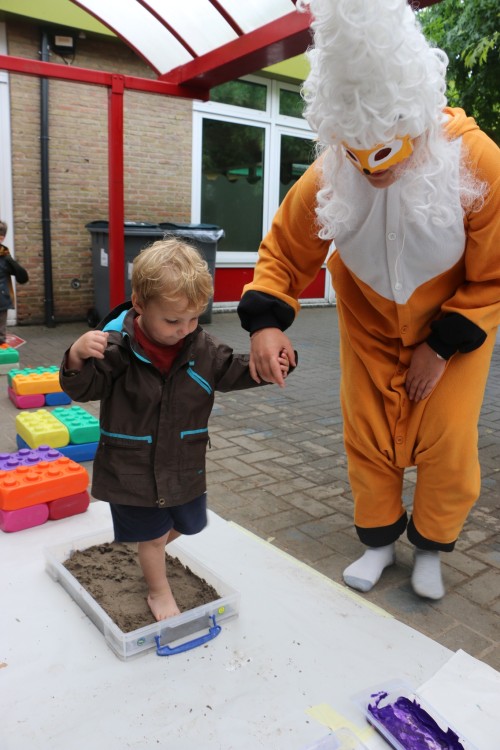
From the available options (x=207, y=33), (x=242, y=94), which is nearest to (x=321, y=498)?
(x=207, y=33)

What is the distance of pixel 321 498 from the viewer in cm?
330

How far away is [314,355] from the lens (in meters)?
7.39

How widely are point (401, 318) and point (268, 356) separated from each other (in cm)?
51

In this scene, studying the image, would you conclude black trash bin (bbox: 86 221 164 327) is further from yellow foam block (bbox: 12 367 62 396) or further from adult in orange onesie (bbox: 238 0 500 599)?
adult in orange onesie (bbox: 238 0 500 599)

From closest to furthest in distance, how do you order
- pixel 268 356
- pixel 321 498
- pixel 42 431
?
pixel 268 356 → pixel 321 498 → pixel 42 431

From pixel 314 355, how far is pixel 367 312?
16.7ft

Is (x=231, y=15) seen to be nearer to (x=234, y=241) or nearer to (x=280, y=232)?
(x=280, y=232)

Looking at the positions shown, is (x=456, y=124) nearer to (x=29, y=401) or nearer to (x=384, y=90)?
(x=384, y=90)

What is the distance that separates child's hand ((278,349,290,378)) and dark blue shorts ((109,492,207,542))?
502 mm

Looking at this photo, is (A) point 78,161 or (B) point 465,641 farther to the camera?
(A) point 78,161

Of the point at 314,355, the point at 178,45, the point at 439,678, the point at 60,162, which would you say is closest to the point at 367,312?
the point at 439,678

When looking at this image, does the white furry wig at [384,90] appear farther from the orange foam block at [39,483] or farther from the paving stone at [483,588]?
the orange foam block at [39,483]

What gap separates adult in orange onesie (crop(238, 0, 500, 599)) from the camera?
1.69 meters

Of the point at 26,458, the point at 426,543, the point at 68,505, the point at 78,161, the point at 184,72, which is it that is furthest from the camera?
the point at 78,161
